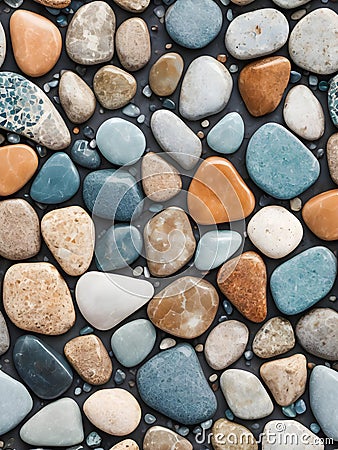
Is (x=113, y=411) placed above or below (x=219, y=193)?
below

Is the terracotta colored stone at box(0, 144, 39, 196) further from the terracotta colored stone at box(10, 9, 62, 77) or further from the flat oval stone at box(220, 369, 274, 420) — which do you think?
the flat oval stone at box(220, 369, 274, 420)

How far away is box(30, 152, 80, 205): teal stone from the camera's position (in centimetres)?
126

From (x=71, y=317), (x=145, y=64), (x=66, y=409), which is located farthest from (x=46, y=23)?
(x=66, y=409)

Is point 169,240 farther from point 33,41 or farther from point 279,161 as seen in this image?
point 33,41

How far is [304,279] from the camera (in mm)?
1265

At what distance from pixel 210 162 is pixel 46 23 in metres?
0.29

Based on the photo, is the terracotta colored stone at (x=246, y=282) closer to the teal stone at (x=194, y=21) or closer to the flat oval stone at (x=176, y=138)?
the flat oval stone at (x=176, y=138)

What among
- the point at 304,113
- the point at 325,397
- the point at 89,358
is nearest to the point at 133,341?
the point at 89,358

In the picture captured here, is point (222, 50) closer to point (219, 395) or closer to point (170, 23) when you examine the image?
point (170, 23)

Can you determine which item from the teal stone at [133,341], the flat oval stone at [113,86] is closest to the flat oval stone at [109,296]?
the teal stone at [133,341]

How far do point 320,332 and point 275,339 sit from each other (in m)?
0.06

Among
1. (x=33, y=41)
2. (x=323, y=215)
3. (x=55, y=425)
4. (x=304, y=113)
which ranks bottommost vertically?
(x=55, y=425)

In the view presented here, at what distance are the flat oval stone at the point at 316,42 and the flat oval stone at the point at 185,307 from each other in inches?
13.0

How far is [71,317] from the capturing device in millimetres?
1275
